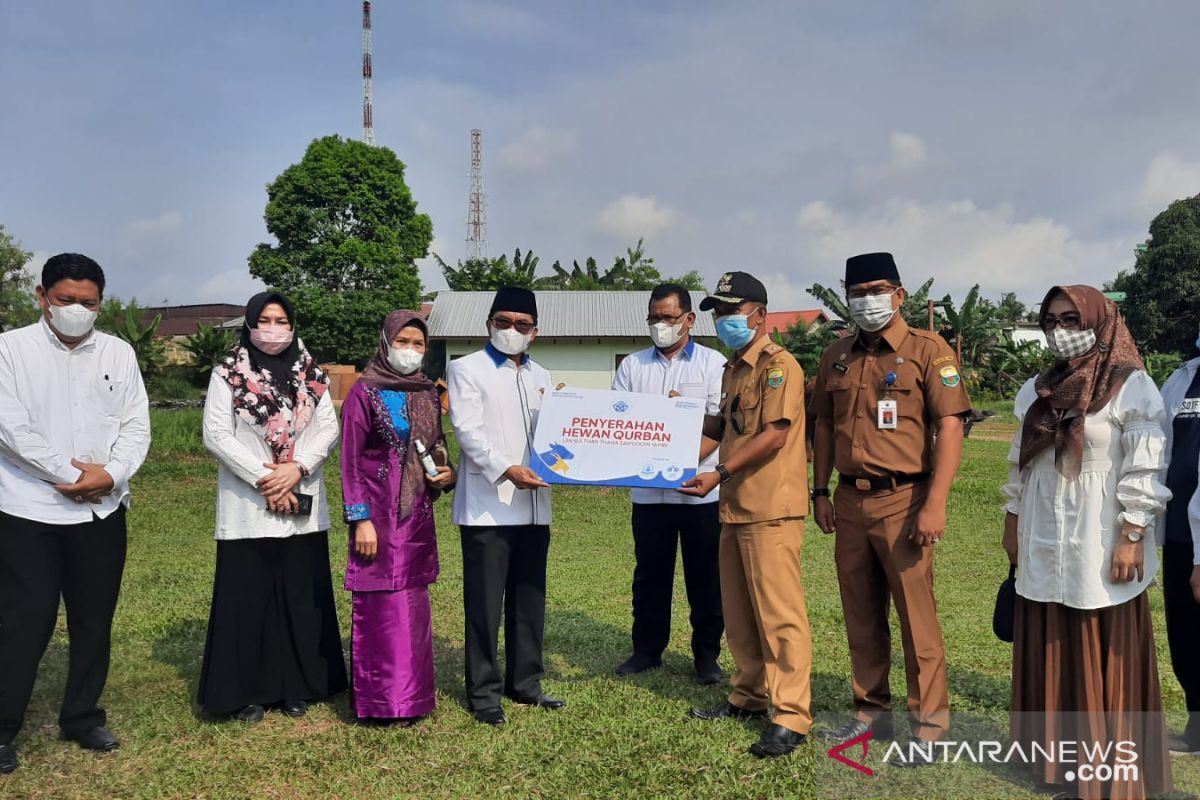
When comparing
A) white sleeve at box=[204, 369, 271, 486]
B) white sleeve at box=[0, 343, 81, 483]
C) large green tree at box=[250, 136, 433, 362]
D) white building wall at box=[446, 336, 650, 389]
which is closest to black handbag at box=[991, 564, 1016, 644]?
white sleeve at box=[204, 369, 271, 486]

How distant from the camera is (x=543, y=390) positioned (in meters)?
4.34

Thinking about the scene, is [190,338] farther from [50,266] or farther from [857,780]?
[857,780]

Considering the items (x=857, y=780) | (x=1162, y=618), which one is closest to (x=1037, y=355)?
(x=1162, y=618)

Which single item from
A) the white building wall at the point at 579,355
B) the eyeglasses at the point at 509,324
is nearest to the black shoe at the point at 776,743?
the eyeglasses at the point at 509,324

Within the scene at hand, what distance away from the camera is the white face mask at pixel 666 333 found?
4762 mm

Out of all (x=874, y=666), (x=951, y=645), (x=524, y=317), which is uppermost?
(x=524, y=317)

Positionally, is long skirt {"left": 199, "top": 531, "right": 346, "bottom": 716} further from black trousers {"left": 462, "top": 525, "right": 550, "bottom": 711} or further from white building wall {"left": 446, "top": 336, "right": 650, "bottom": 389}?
white building wall {"left": 446, "top": 336, "right": 650, "bottom": 389}

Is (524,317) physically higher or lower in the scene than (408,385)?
higher

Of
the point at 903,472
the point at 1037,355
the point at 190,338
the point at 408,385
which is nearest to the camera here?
the point at 903,472

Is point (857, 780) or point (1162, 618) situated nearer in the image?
point (857, 780)

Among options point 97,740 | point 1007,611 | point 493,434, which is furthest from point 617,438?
point 97,740

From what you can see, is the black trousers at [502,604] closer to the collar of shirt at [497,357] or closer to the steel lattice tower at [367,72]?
the collar of shirt at [497,357]

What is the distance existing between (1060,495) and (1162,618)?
154 inches

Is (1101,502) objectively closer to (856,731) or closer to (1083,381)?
(1083,381)
